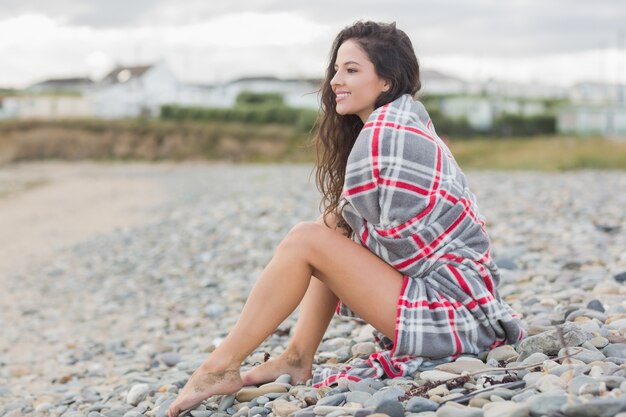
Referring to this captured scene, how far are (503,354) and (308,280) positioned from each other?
34.0 inches

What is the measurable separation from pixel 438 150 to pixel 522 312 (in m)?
1.62

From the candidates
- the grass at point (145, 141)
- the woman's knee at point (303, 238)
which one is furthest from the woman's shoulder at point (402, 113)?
the grass at point (145, 141)

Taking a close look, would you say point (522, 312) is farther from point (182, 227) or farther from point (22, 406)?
point (182, 227)

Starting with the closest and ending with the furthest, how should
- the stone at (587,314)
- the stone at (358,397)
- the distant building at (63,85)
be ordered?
1. the stone at (358,397)
2. the stone at (587,314)
3. the distant building at (63,85)

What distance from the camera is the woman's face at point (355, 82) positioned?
345 centimetres

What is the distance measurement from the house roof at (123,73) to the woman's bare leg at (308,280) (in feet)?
214

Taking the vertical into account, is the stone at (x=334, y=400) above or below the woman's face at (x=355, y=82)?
below

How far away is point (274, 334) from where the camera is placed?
5188mm

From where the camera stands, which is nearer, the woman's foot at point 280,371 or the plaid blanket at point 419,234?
the plaid blanket at point 419,234

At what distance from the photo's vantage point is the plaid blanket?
10.5ft

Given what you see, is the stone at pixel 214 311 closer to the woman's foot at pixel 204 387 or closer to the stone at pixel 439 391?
the woman's foot at pixel 204 387

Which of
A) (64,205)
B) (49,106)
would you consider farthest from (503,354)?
(49,106)

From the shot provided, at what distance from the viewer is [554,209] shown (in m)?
9.98

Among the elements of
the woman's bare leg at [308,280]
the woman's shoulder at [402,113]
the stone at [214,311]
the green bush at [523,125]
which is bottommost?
the green bush at [523,125]
